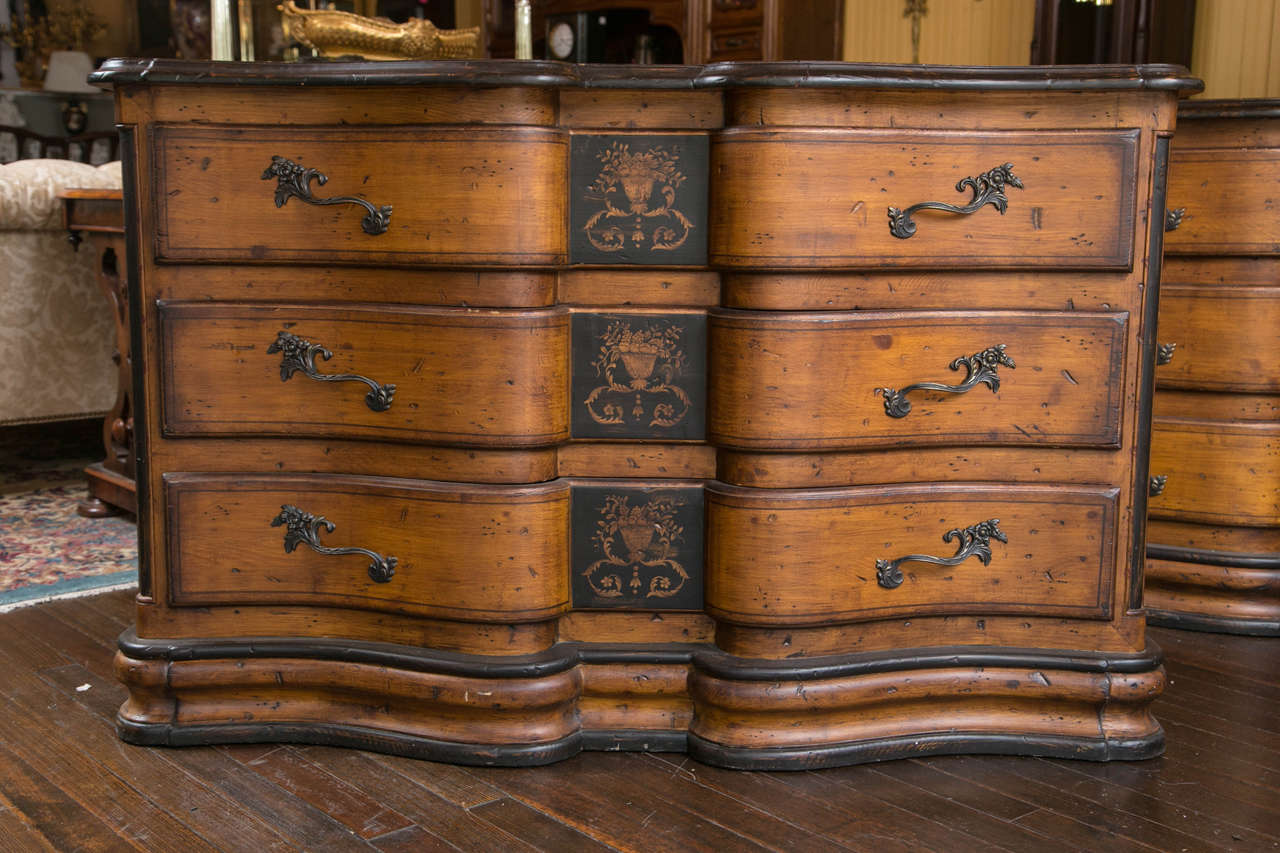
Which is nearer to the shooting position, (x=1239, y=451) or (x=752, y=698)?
(x=752, y=698)

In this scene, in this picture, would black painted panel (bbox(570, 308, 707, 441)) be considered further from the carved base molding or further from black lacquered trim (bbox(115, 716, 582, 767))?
the carved base molding

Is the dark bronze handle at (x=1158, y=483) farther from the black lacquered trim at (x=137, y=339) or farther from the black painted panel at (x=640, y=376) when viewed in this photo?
the black lacquered trim at (x=137, y=339)

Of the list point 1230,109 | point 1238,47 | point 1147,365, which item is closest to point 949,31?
point 1238,47

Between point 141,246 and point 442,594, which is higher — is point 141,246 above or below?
above

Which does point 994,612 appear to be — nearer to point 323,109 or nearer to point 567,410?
point 567,410

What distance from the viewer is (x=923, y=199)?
156cm

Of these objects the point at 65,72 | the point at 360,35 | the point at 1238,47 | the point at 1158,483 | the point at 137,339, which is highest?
the point at 65,72

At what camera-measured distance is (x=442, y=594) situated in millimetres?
1605

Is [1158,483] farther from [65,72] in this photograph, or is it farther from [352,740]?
[65,72]

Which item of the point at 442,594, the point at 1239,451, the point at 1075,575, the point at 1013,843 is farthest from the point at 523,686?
the point at 1239,451

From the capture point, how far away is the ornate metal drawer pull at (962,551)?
1.61 meters

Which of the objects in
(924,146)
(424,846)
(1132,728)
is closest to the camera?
(424,846)

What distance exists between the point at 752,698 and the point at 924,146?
731 millimetres

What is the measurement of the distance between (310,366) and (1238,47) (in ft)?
9.74
